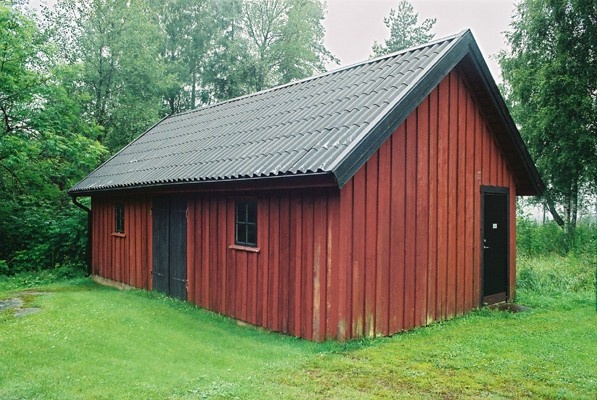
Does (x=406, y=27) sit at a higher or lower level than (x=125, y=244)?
higher

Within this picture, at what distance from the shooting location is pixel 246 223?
25.5 ft

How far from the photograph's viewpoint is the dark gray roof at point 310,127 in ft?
20.9

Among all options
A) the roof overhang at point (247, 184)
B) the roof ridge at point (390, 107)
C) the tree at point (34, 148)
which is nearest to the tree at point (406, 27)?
the tree at point (34, 148)

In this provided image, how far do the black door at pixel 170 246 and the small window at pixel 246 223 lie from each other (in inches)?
70.0

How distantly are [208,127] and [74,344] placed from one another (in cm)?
634

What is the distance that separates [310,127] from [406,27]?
30925 millimetres

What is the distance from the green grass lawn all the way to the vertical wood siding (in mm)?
353

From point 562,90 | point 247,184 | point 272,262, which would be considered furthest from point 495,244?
point 562,90

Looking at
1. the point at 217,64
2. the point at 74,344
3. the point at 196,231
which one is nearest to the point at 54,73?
the point at 196,231

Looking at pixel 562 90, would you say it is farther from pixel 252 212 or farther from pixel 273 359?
pixel 273 359

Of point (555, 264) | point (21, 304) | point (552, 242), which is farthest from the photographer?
point (552, 242)

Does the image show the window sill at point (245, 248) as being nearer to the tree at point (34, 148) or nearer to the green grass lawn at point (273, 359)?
the green grass lawn at point (273, 359)

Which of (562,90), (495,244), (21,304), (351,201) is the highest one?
(562,90)

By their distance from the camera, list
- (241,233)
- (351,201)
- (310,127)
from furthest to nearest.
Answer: (241,233) → (310,127) → (351,201)
